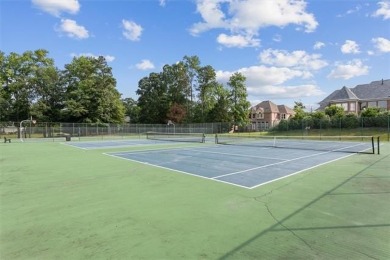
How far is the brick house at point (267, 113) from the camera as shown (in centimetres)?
7912

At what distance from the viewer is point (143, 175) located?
32.2 ft

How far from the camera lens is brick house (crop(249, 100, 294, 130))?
79.1 meters

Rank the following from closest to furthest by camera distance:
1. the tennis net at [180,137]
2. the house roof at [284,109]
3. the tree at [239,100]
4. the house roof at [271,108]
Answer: the tennis net at [180,137], the tree at [239,100], the house roof at [271,108], the house roof at [284,109]

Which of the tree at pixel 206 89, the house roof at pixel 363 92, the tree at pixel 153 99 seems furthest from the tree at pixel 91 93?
the house roof at pixel 363 92

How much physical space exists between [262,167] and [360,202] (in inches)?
205

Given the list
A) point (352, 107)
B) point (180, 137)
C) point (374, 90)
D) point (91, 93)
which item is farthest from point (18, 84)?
point (374, 90)

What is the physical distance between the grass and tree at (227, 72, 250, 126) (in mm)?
54097

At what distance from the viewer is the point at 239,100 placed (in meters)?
63.6

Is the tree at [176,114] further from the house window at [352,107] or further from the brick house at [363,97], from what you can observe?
the house window at [352,107]

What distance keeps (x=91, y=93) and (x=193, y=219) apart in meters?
52.5

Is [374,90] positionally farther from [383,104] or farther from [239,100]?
[239,100]

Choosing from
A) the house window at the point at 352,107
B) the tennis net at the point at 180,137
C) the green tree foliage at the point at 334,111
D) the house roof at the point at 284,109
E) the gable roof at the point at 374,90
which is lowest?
the tennis net at the point at 180,137

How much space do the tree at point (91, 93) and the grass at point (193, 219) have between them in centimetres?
4583

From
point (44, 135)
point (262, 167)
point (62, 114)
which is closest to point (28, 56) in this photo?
point (62, 114)
